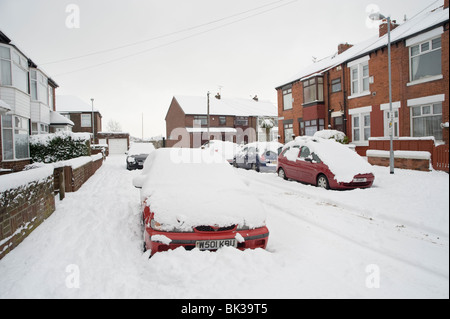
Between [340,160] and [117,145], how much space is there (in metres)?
38.7

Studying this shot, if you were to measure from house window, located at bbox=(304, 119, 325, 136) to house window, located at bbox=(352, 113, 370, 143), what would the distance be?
344 cm

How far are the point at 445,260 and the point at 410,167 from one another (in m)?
1.97

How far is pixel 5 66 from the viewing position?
13.5m

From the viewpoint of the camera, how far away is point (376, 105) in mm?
13781

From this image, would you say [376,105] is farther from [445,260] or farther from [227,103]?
[227,103]

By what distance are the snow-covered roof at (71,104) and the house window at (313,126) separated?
35056 mm

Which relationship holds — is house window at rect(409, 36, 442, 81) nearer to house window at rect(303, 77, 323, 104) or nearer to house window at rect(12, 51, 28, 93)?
house window at rect(303, 77, 323, 104)

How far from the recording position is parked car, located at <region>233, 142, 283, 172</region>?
47.2ft

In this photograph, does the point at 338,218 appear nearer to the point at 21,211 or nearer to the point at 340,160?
the point at 340,160

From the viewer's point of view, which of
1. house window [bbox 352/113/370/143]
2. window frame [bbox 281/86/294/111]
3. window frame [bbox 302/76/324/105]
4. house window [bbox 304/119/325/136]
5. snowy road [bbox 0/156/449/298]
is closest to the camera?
snowy road [bbox 0/156/449/298]

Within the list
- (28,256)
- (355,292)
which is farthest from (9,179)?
(355,292)

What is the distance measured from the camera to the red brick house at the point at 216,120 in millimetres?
40531

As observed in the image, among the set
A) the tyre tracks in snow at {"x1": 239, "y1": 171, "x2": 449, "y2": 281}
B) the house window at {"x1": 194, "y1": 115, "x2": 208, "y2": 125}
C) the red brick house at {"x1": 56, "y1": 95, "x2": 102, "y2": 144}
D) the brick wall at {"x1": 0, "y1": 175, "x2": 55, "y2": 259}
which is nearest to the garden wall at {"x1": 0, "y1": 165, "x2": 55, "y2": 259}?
the brick wall at {"x1": 0, "y1": 175, "x2": 55, "y2": 259}

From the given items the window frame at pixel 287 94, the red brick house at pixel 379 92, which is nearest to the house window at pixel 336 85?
the red brick house at pixel 379 92
